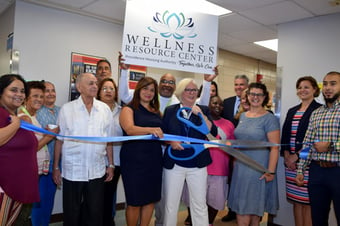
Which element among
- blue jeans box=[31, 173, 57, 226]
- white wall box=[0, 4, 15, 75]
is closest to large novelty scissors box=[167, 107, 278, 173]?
→ blue jeans box=[31, 173, 57, 226]

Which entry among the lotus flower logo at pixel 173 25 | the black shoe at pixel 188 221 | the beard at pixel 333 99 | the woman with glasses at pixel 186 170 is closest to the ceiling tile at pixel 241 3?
the lotus flower logo at pixel 173 25

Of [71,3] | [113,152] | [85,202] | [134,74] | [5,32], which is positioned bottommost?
[85,202]

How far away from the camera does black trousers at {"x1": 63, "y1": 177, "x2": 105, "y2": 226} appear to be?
2529 mm

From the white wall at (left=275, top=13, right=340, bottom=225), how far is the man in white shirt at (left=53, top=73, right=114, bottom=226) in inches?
101

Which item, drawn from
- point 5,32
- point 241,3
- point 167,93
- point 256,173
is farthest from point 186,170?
point 5,32

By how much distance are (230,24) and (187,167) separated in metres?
2.57

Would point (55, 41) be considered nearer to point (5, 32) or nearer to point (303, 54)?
point (5, 32)

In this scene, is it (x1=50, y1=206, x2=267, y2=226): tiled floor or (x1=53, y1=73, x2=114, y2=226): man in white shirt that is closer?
(x1=53, y1=73, x2=114, y2=226): man in white shirt

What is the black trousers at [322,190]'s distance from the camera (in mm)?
2367

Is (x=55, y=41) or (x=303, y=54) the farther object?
(x=303, y=54)

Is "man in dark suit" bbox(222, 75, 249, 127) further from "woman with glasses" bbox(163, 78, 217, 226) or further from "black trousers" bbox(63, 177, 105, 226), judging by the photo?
"black trousers" bbox(63, 177, 105, 226)

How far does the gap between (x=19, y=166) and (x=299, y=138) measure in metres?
2.65

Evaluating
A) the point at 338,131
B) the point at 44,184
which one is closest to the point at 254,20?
the point at 338,131

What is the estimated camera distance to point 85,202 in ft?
8.65
